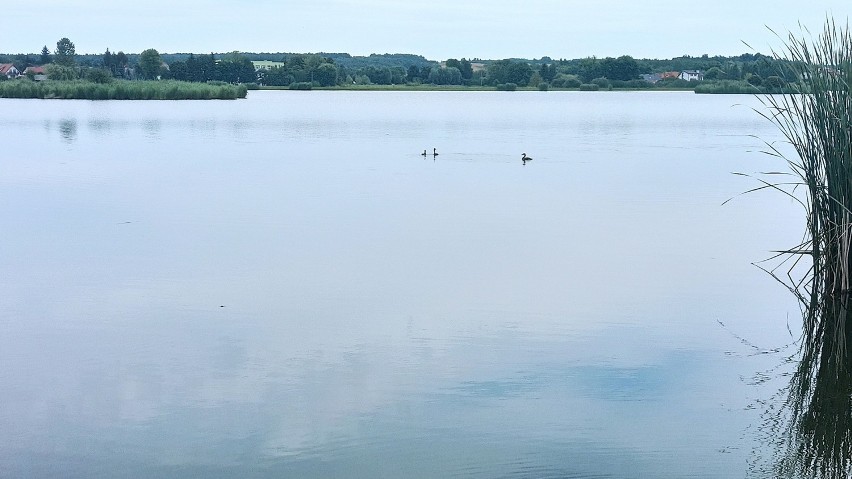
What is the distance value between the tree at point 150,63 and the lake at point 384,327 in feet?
257

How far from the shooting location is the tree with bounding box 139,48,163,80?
9431cm

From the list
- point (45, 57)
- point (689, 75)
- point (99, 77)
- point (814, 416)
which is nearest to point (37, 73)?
point (45, 57)

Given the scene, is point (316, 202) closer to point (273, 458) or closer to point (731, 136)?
point (273, 458)

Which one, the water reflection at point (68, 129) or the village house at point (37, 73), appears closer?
the water reflection at point (68, 129)

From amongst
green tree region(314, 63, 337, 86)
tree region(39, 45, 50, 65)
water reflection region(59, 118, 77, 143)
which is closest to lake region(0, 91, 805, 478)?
water reflection region(59, 118, 77, 143)

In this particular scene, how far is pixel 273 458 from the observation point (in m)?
5.59

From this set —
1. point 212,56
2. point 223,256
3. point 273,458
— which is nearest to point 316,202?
point 223,256

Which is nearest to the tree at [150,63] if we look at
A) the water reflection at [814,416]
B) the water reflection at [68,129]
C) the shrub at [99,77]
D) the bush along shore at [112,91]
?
the shrub at [99,77]

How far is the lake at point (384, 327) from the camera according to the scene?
5.81m

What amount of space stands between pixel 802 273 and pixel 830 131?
7.48 ft

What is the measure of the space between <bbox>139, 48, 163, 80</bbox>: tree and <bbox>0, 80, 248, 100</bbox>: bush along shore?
33243 mm

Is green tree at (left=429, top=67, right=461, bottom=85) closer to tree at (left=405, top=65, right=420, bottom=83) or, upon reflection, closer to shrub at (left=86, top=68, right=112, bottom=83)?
tree at (left=405, top=65, right=420, bottom=83)

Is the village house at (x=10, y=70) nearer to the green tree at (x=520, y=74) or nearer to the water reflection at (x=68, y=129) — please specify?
the green tree at (x=520, y=74)

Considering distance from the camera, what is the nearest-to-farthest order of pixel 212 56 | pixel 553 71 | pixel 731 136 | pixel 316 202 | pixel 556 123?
pixel 316 202, pixel 731 136, pixel 556 123, pixel 212 56, pixel 553 71
